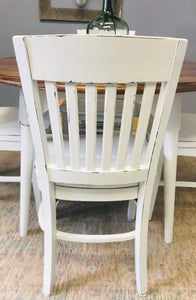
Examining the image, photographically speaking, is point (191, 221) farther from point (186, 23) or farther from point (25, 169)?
point (186, 23)

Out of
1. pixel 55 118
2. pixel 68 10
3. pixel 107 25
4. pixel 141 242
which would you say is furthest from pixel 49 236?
pixel 68 10

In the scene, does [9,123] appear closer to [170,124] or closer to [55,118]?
[55,118]

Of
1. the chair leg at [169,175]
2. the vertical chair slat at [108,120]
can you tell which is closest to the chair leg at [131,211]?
the chair leg at [169,175]

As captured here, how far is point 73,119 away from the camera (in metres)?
0.71

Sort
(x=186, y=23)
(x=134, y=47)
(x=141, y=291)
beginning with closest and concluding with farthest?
(x=134, y=47)
(x=141, y=291)
(x=186, y=23)

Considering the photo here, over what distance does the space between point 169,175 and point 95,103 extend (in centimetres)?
65

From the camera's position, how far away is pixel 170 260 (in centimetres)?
117

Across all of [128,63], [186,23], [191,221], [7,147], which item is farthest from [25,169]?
[186,23]

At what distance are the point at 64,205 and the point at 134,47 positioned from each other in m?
1.14

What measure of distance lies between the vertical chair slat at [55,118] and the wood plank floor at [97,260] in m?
0.56

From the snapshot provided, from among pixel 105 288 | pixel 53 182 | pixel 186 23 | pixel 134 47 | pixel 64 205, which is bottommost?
pixel 64 205

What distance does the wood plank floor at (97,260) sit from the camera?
3.32 feet

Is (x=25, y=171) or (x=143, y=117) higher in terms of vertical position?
(x=143, y=117)

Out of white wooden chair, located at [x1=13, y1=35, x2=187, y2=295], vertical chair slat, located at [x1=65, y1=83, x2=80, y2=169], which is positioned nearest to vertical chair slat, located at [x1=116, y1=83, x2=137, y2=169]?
white wooden chair, located at [x1=13, y1=35, x2=187, y2=295]
